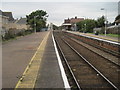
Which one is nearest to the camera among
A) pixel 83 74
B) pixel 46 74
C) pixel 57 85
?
pixel 57 85

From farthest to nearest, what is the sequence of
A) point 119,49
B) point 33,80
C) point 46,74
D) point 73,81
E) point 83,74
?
1. point 119,49
2. point 83,74
3. point 46,74
4. point 73,81
5. point 33,80

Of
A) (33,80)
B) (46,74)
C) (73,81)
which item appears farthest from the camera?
(46,74)

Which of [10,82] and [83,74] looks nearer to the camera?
[10,82]

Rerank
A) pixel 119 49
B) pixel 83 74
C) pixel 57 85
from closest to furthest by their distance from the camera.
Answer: pixel 57 85, pixel 83 74, pixel 119 49

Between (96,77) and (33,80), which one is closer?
(33,80)

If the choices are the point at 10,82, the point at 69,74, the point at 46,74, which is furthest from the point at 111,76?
the point at 10,82

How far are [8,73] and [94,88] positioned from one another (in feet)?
13.6

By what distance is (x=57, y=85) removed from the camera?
7.83m

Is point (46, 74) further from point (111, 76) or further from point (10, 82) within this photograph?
point (111, 76)

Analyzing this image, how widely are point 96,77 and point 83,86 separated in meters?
1.73

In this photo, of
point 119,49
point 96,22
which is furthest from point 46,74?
point 96,22

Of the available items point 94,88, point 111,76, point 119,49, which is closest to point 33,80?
point 94,88

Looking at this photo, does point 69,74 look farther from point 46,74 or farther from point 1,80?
point 1,80

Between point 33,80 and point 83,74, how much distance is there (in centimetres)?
309
